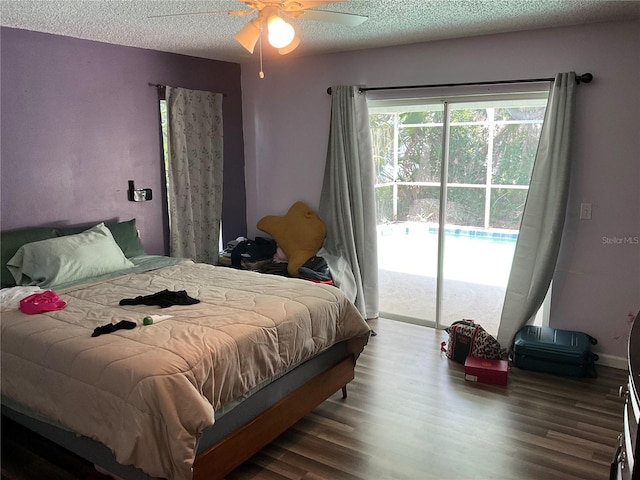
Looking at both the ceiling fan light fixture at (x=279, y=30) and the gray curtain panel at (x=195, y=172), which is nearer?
the ceiling fan light fixture at (x=279, y=30)

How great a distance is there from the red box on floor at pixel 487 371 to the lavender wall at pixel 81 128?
267cm

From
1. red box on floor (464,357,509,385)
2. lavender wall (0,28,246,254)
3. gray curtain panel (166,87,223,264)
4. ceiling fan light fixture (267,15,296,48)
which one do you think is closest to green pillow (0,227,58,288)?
lavender wall (0,28,246,254)

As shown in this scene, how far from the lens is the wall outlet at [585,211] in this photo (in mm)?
3557

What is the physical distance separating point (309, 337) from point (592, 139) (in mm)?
2410

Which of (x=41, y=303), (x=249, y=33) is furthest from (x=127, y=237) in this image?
(x=249, y=33)

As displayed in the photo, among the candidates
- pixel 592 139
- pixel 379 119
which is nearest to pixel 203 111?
pixel 379 119

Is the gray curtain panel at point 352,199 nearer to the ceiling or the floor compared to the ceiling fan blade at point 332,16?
nearer to the floor

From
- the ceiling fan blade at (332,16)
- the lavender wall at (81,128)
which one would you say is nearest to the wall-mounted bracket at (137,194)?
the lavender wall at (81,128)

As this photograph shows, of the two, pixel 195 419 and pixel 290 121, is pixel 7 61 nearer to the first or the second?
pixel 290 121

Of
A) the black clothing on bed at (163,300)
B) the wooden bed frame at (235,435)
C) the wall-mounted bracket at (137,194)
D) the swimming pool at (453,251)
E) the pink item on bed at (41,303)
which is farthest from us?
the swimming pool at (453,251)

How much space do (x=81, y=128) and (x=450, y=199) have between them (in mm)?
2917

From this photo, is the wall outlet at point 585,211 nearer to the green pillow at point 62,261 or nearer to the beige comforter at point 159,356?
the beige comforter at point 159,356

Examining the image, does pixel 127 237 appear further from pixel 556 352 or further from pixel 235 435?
pixel 556 352

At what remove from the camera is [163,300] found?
274 cm
